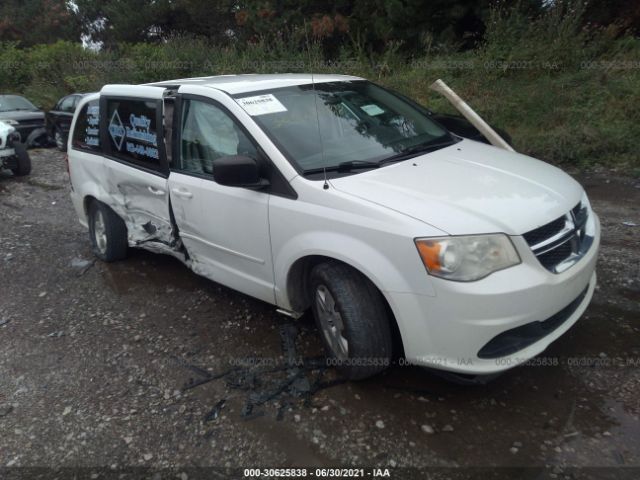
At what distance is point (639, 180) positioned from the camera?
6.79m

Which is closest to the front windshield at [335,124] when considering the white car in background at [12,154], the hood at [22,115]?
the white car in background at [12,154]

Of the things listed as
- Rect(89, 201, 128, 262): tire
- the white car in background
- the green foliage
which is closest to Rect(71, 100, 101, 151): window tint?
Rect(89, 201, 128, 262): tire

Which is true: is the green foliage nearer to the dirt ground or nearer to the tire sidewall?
the dirt ground

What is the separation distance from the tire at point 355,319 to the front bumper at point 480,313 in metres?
0.16

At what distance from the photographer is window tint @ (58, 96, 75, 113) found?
1315cm

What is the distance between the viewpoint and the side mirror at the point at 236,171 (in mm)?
3121

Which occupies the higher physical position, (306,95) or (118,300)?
(306,95)

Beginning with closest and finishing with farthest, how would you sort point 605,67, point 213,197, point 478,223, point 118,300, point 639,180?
point 478,223 → point 213,197 → point 118,300 → point 639,180 → point 605,67

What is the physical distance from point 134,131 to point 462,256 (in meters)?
3.01

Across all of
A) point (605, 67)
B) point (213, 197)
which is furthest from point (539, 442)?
point (605, 67)

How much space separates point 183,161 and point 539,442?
289 centimetres

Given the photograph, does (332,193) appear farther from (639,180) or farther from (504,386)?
(639,180)

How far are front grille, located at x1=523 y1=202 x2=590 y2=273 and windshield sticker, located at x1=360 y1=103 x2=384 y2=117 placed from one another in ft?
4.97

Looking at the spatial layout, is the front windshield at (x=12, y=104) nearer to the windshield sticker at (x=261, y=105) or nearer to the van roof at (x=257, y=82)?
the van roof at (x=257, y=82)
